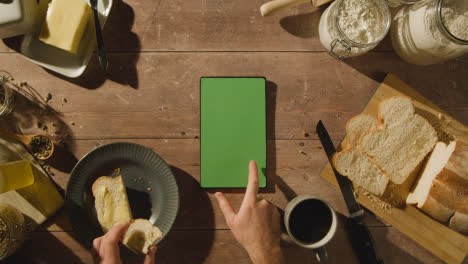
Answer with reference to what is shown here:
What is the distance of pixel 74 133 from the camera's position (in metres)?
0.91

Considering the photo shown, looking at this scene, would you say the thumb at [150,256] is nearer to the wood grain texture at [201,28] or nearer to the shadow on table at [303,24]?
the wood grain texture at [201,28]

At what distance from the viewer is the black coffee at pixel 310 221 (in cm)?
81

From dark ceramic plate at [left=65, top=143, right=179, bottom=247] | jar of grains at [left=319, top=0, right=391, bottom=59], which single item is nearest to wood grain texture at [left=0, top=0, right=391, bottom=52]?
jar of grains at [left=319, top=0, right=391, bottom=59]

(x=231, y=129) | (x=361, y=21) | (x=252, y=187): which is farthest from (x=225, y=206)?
(x=361, y=21)

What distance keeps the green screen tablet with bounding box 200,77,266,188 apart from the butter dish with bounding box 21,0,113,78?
359 millimetres

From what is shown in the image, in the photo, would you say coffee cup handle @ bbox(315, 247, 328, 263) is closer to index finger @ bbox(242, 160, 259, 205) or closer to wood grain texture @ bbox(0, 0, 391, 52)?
index finger @ bbox(242, 160, 259, 205)

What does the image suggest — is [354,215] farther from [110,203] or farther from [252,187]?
[110,203]

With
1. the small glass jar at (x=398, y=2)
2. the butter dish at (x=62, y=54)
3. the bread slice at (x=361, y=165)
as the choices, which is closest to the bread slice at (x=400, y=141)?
the bread slice at (x=361, y=165)

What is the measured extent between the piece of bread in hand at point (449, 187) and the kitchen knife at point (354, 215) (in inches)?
6.7

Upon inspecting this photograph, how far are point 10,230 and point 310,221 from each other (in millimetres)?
807

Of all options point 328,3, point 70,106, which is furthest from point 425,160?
point 70,106

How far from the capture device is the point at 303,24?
3.06ft

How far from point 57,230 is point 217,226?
478 mm

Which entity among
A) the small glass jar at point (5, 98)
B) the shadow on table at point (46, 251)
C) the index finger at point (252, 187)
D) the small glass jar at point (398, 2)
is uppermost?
the small glass jar at point (398, 2)
